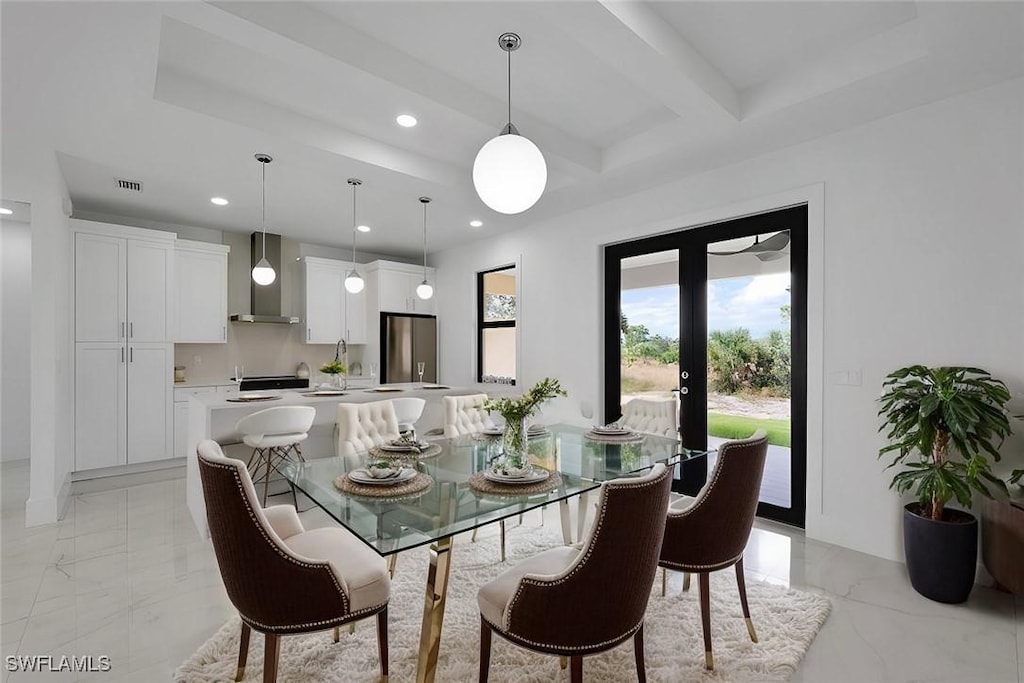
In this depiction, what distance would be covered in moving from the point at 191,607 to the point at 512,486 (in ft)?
5.65

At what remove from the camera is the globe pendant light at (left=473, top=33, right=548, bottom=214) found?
79.3 inches

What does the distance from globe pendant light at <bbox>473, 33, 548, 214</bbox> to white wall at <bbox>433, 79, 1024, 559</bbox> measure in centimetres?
212

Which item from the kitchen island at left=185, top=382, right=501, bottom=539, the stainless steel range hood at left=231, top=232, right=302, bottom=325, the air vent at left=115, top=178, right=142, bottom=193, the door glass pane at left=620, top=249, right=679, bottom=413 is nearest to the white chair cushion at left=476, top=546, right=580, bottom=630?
the kitchen island at left=185, top=382, right=501, bottom=539

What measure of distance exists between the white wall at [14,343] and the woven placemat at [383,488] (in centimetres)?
538

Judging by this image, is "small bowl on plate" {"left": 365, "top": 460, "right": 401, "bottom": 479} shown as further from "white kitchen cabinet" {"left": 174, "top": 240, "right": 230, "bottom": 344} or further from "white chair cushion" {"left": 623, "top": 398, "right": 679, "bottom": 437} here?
"white kitchen cabinet" {"left": 174, "top": 240, "right": 230, "bottom": 344}

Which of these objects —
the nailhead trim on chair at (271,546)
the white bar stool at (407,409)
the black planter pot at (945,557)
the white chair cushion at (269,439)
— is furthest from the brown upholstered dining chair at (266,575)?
the black planter pot at (945,557)

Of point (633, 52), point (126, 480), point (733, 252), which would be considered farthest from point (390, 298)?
point (633, 52)

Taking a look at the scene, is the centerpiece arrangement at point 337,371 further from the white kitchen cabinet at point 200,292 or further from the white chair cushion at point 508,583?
the white chair cushion at point 508,583

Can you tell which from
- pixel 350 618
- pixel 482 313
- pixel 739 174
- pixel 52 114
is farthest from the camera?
pixel 482 313

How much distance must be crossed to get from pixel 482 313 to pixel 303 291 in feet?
7.28

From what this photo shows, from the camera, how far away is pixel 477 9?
2.16 metres

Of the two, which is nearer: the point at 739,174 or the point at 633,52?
the point at 633,52

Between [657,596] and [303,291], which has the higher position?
[303,291]

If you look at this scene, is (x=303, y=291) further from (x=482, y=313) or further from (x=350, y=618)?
(x=350, y=618)
